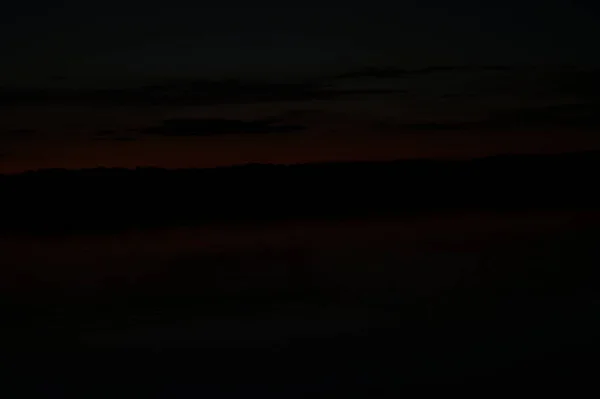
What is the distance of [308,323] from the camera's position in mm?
5801

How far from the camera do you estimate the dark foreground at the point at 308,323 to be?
4.76 meters

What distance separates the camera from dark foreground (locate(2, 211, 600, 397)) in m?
4.76

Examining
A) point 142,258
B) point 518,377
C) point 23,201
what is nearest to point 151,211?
point 23,201

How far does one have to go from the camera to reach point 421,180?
19172mm

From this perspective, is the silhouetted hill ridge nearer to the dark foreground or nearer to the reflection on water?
the reflection on water

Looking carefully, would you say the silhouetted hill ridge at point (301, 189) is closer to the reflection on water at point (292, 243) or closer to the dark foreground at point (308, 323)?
the reflection on water at point (292, 243)

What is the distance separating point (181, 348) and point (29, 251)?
16.9 feet

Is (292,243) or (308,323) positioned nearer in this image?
(308,323)

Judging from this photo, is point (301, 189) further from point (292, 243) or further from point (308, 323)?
point (308, 323)

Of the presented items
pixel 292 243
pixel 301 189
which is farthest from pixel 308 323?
pixel 301 189

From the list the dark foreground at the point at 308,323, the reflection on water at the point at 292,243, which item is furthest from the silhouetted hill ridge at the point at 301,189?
the dark foreground at the point at 308,323

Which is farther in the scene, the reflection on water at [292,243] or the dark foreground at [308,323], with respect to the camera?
the reflection on water at [292,243]

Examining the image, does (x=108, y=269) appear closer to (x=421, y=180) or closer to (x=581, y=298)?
(x=581, y=298)

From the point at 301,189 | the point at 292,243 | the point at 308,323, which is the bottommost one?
the point at 308,323
